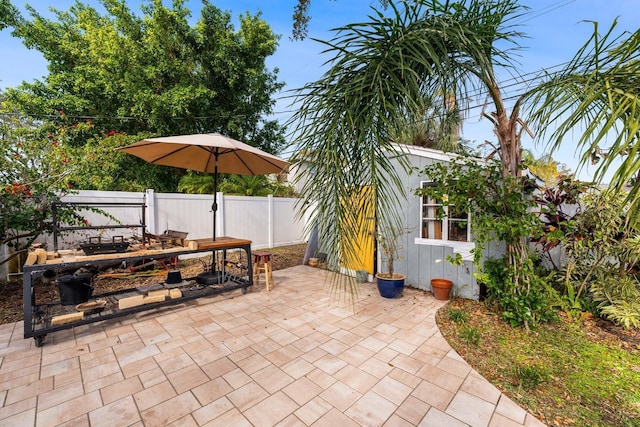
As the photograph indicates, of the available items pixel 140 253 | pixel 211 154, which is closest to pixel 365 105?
pixel 140 253

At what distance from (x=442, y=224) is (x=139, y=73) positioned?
10488 mm

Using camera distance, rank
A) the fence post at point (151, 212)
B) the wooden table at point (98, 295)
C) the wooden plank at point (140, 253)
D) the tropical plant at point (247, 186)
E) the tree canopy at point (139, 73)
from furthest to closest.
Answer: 1. the tropical plant at point (247, 186)
2. the tree canopy at point (139, 73)
3. the fence post at point (151, 212)
4. the wooden plank at point (140, 253)
5. the wooden table at point (98, 295)

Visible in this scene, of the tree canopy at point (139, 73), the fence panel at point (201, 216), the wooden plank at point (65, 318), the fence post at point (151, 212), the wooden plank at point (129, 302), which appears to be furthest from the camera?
the tree canopy at point (139, 73)

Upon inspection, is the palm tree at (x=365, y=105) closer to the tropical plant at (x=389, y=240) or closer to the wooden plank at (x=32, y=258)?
the tropical plant at (x=389, y=240)

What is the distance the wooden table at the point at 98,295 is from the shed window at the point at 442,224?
315 cm

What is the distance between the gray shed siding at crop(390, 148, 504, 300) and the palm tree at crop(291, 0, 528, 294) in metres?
3.00

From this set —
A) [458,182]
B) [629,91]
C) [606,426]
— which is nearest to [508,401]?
[606,426]

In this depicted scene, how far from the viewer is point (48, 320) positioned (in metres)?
2.93

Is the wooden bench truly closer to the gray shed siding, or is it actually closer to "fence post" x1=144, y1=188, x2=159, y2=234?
"fence post" x1=144, y1=188, x2=159, y2=234

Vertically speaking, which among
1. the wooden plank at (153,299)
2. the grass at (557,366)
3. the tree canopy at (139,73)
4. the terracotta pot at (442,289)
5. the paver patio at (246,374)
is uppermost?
the tree canopy at (139,73)

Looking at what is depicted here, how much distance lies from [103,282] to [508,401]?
6.05 meters

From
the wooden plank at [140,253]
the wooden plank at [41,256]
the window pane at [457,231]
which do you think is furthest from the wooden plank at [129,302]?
the window pane at [457,231]

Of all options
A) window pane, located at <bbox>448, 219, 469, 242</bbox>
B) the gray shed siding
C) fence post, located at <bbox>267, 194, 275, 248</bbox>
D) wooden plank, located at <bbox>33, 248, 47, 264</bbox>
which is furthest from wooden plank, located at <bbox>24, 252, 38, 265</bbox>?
fence post, located at <bbox>267, 194, 275, 248</bbox>

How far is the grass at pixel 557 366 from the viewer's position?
2.03 metres
